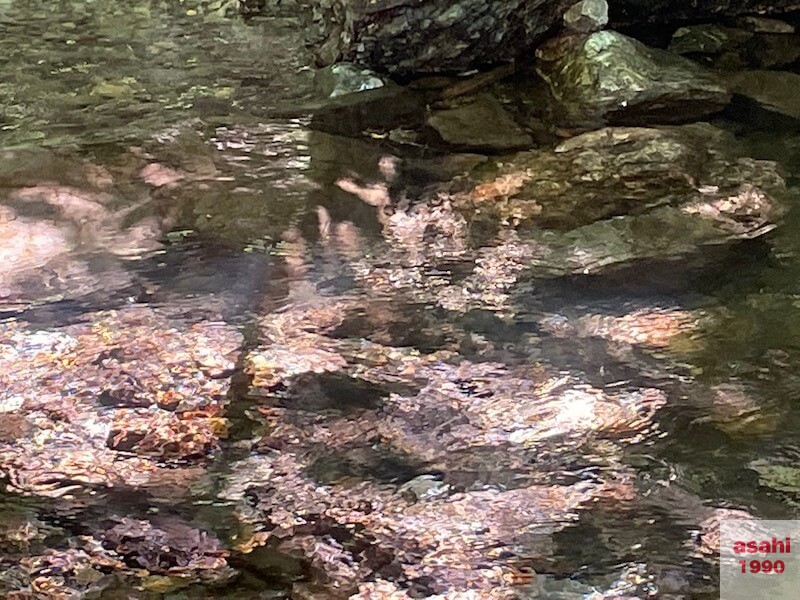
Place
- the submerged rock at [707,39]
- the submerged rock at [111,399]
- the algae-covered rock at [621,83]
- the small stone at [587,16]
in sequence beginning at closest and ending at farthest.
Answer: the submerged rock at [111,399] → the algae-covered rock at [621,83] → the small stone at [587,16] → the submerged rock at [707,39]

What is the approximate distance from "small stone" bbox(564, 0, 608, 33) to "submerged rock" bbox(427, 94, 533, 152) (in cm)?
77

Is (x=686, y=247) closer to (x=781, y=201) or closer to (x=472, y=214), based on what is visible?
(x=781, y=201)

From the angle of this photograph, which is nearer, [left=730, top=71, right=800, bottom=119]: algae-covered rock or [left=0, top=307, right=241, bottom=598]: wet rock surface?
[left=0, top=307, right=241, bottom=598]: wet rock surface

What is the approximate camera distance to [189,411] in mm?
2498

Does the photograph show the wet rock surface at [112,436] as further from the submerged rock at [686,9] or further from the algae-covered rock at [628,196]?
the submerged rock at [686,9]

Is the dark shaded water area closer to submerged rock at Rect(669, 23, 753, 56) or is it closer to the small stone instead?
submerged rock at Rect(669, 23, 753, 56)

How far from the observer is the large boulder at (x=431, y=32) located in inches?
172

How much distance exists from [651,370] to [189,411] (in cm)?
141

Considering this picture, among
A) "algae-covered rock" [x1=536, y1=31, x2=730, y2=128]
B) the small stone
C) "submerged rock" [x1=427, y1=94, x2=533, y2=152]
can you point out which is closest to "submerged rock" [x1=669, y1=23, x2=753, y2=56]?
"algae-covered rock" [x1=536, y1=31, x2=730, y2=128]

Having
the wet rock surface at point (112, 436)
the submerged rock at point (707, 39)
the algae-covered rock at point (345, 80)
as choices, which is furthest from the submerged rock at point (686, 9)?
the wet rock surface at point (112, 436)

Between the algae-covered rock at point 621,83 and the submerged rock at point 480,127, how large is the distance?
28 centimetres

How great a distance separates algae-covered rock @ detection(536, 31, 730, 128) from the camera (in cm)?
416

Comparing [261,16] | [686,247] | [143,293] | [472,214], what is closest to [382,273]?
[472,214]

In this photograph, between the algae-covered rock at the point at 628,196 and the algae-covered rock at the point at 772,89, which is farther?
the algae-covered rock at the point at 772,89
